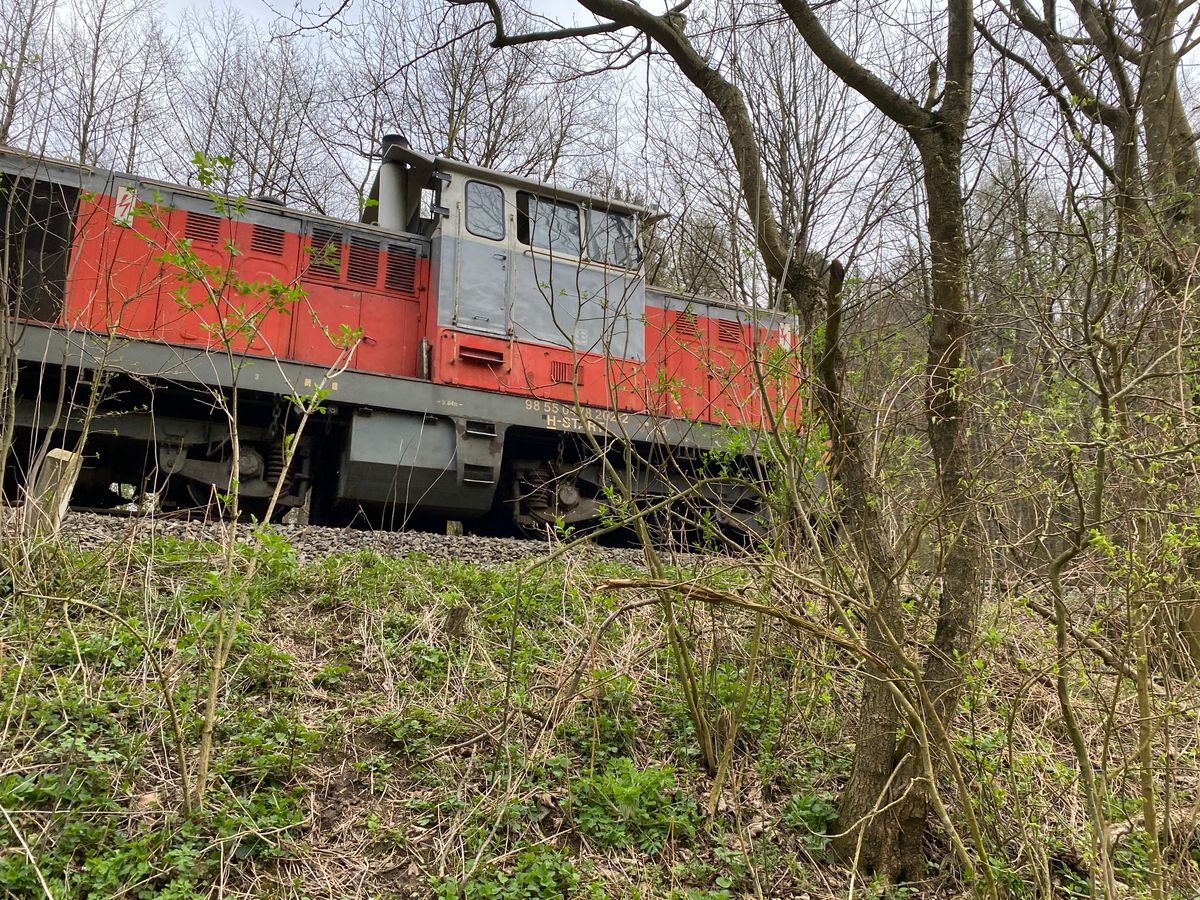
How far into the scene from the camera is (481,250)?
27.9 feet

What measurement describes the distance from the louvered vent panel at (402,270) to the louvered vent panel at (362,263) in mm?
148

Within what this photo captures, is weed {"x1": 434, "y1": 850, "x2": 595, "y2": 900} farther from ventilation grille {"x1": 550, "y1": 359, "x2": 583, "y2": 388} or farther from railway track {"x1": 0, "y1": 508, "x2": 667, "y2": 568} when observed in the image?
ventilation grille {"x1": 550, "y1": 359, "x2": 583, "y2": 388}

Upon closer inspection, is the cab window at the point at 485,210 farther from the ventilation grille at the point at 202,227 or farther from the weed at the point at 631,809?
the weed at the point at 631,809

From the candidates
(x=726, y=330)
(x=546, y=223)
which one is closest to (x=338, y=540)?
(x=546, y=223)

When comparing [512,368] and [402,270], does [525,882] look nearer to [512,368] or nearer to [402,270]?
[512,368]

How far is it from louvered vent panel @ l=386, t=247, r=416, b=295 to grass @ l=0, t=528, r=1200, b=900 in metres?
4.31

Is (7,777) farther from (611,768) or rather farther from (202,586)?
(611,768)

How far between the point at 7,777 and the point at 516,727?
1917mm

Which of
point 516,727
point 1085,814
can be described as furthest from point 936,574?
point 516,727

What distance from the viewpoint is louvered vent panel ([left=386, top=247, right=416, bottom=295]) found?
8656 mm

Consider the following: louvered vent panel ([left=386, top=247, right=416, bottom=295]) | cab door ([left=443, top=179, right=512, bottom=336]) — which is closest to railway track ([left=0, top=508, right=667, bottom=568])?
cab door ([left=443, top=179, right=512, bottom=336])

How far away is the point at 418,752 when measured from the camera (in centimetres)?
371

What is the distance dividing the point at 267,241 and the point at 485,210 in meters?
2.14

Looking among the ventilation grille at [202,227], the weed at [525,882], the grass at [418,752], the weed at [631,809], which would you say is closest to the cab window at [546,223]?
the ventilation grille at [202,227]
